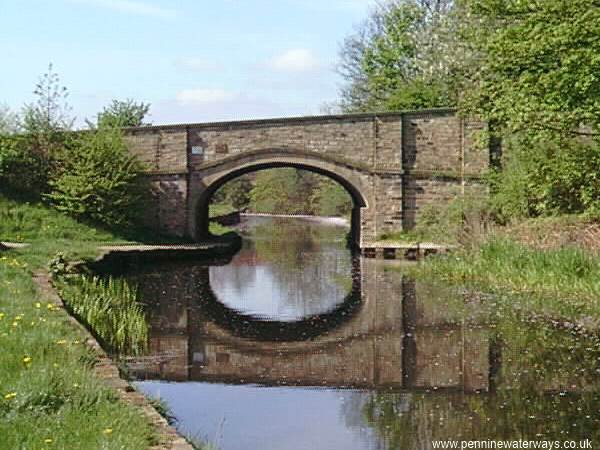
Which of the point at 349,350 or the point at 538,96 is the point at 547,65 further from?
the point at 349,350

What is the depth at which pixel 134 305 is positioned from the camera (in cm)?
1143

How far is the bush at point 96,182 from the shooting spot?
73.2 feet

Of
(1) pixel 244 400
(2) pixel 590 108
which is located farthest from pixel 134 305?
(2) pixel 590 108

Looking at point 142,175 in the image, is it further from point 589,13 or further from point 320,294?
point 589,13

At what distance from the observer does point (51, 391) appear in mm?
5012

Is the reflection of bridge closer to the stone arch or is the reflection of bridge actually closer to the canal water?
the canal water

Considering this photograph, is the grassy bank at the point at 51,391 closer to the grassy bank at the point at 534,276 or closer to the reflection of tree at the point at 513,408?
Result: the reflection of tree at the point at 513,408

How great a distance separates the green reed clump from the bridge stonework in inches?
499

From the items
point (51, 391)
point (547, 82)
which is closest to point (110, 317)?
point (51, 391)

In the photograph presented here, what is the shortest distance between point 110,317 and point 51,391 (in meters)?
5.22

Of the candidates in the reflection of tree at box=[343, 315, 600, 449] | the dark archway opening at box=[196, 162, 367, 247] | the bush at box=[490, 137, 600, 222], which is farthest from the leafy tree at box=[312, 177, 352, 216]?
the reflection of tree at box=[343, 315, 600, 449]

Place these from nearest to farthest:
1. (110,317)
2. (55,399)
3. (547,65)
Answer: (55,399) → (110,317) → (547,65)

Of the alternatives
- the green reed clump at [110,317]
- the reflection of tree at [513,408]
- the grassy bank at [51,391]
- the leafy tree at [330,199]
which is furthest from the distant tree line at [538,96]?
the leafy tree at [330,199]

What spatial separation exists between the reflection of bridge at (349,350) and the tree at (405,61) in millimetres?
15478
